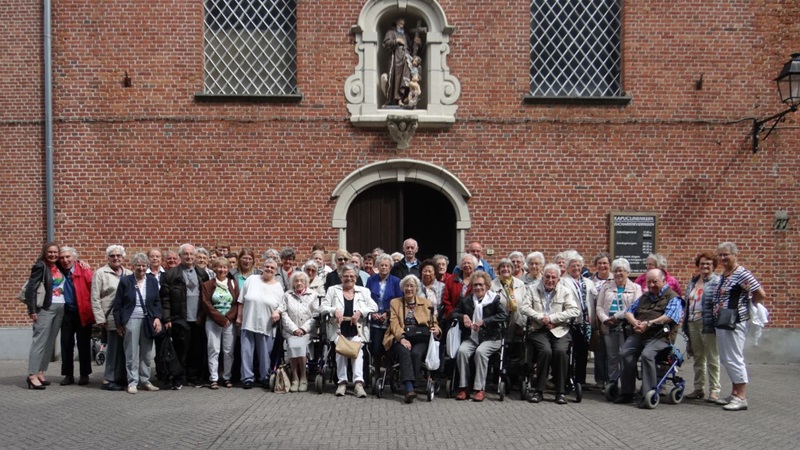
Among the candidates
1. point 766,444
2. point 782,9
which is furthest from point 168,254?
point 782,9

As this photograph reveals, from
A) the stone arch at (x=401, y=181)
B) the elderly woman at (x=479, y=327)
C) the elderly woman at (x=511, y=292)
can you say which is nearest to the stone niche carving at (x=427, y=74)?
the stone arch at (x=401, y=181)

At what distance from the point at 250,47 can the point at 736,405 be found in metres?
8.98

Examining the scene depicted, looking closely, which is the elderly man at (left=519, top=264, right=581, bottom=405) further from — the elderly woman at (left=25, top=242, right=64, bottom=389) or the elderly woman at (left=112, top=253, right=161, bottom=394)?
the elderly woman at (left=25, top=242, right=64, bottom=389)

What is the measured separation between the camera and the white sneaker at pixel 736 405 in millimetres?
8461

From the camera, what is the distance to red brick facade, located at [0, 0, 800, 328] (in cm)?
1248

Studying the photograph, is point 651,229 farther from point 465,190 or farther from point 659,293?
point 659,293

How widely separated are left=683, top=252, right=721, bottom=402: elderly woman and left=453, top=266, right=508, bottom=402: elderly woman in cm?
230

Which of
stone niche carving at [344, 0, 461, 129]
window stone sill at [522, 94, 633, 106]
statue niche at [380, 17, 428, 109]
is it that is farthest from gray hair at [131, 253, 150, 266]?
window stone sill at [522, 94, 633, 106]

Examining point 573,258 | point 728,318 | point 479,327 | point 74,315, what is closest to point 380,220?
point 573,258

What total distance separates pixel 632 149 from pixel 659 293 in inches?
172

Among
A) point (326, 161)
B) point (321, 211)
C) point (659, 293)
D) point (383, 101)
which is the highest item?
point (383, 101)

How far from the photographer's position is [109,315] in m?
9.49

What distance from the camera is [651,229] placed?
1255 centimetres

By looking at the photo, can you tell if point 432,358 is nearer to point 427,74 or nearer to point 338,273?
point 338,273
